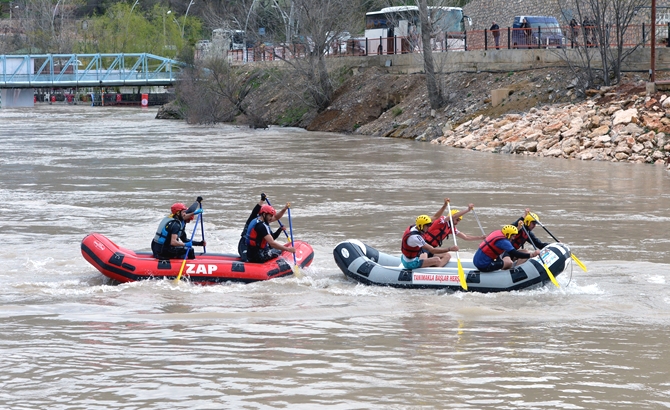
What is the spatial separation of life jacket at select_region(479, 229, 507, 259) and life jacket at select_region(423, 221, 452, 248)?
87 centimetres

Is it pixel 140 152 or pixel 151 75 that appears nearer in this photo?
pixel 140 152

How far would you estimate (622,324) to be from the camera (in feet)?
37.0

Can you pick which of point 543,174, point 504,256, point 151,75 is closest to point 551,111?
point 543,174

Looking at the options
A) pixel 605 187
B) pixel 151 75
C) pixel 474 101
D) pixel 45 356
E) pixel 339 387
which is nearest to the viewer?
Answer: pixel 339 387

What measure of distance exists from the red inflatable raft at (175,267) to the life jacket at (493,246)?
2.74 meters

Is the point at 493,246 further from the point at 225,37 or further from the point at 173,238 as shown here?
the point at 225,37

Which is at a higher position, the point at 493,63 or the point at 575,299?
the point at 493,63

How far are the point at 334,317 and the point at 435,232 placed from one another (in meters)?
2.75

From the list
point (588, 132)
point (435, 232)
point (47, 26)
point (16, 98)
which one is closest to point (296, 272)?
point (435, 232)

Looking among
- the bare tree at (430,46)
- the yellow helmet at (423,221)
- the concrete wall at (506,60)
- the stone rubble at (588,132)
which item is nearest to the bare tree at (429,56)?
the bare tree at (430,46)

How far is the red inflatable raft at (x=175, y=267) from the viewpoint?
1349 centimetres

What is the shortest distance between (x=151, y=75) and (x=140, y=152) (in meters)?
40.7

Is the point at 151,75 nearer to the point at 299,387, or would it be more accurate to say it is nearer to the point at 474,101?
the point at 474,101

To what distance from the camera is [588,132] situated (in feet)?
100
